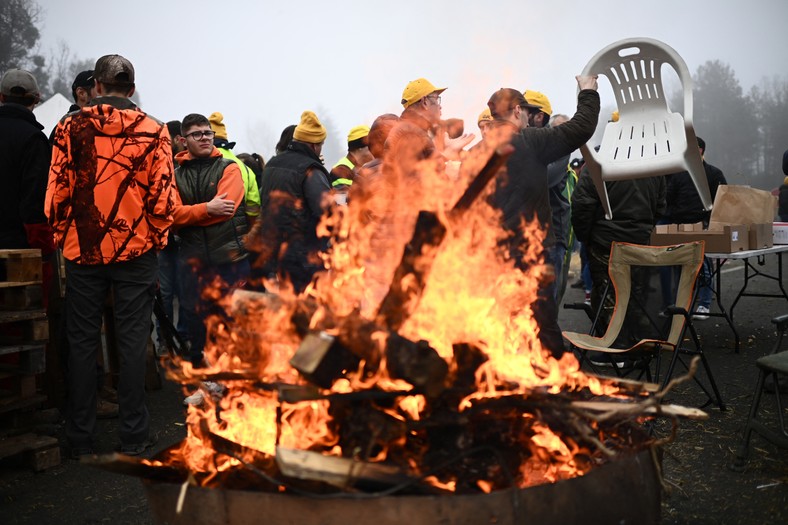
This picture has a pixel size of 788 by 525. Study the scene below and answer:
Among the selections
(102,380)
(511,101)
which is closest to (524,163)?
(511,101)

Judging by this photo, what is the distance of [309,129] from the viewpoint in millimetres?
5480

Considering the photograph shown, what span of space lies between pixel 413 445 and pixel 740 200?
6255 mm

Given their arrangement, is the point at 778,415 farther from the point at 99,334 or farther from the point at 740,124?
the point at 740,124

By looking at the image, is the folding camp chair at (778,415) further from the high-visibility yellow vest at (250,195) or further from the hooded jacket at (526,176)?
the high-visibility yellow vest at (250,195)

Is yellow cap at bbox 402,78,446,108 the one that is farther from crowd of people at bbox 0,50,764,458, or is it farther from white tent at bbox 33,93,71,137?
white tent at bbox 33,93,71,137

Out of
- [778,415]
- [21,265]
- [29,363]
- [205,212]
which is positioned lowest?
[778,415]

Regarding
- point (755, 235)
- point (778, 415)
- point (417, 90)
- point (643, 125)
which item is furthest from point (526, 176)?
point (755, 235)

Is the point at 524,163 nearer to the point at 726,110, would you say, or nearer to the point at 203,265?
the point at 203,265

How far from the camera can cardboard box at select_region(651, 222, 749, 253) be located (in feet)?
22.2

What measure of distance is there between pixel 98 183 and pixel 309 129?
5.94ft

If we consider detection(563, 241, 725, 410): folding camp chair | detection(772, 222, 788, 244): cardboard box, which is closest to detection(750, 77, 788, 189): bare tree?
detection(772, 222, 788, 244): cardboard box

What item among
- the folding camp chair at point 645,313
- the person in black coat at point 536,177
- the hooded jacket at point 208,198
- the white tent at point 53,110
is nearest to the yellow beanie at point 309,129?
the hooded jacket at point 208,198

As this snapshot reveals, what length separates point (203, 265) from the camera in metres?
5.77

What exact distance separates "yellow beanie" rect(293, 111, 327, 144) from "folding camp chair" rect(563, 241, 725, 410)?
258 centimetres
